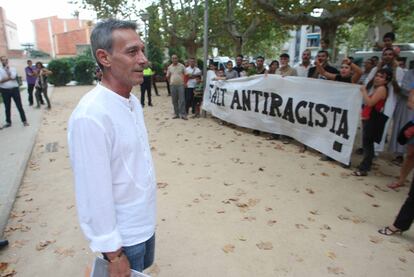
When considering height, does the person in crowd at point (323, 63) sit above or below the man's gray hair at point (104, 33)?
below

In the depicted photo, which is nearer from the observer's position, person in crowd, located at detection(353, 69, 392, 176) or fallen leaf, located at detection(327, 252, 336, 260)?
fallen leaf, located at detection(327, 252, 336, 260)

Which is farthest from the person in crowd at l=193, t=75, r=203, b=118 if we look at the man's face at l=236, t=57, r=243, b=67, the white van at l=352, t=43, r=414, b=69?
the white van at l=352, t=43, r=414, b=69

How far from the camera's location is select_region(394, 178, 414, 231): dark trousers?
333 centimetres

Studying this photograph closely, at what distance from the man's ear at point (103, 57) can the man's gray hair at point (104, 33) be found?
0.02 metres

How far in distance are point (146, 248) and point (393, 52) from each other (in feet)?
19.2

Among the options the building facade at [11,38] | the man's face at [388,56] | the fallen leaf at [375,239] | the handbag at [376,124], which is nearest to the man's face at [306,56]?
the man's face at [388,56]

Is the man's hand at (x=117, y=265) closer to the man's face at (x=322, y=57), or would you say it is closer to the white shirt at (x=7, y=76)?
the man's face at (x=322, y=57)

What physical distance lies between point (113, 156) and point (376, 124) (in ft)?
15.8

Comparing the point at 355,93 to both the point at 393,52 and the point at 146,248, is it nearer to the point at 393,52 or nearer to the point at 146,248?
the point at 393,52

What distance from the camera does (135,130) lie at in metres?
1.52

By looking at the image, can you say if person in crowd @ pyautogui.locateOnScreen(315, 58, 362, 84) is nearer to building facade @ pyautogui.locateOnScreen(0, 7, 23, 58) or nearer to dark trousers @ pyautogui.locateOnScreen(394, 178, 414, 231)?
dark trousers @ pyautogui.locateOnScreen(394, 178, 414, 231)

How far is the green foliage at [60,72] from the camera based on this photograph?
2155cm

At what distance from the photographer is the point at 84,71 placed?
22.9 m

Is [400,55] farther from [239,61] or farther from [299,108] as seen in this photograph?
[299,108]
